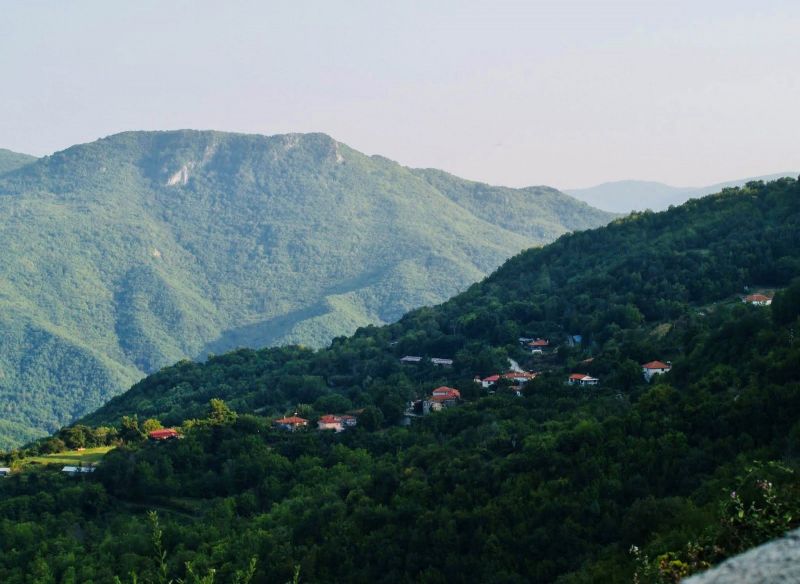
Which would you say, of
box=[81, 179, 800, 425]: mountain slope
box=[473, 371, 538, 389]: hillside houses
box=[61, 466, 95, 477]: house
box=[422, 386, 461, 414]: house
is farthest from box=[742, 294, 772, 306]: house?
box=[61, 466, 95, 477]: house

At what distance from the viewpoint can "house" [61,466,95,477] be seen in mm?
40219

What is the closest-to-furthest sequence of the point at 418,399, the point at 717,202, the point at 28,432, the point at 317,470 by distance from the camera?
the point at 317,470
the point at 418,399
the point at 717,202
the point at 28,432

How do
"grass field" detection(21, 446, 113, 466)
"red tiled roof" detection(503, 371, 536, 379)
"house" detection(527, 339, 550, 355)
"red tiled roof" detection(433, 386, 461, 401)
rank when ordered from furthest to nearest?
"house" detection(527, 339, 550, 355) < "red tiled roof" detection(503, 371, 536, 379) < "red tiled roof" detection(433, 386, 461, 401) < "grass field" detection(21, 446, 113, 466)

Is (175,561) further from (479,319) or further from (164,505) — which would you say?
(479,319)

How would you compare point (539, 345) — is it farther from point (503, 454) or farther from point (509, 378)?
point (503, 454)

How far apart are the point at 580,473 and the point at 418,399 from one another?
67.9 feet

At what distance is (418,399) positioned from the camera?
153ft

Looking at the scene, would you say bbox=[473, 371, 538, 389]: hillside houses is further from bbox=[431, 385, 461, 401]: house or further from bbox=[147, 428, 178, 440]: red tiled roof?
bbox=[147, 428, 178, 440]: red tiled roof

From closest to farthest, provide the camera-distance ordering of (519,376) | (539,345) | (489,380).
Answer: (519,376) → (489,380) → (539,345)

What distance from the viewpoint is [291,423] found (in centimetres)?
4550

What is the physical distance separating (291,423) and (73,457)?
9.16 meters

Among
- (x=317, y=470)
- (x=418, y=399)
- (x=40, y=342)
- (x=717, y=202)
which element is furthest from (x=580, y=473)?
(x=40, y=342)

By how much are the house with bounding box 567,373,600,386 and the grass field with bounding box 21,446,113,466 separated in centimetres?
1943

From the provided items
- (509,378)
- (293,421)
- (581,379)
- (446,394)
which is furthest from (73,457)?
(581,379)
